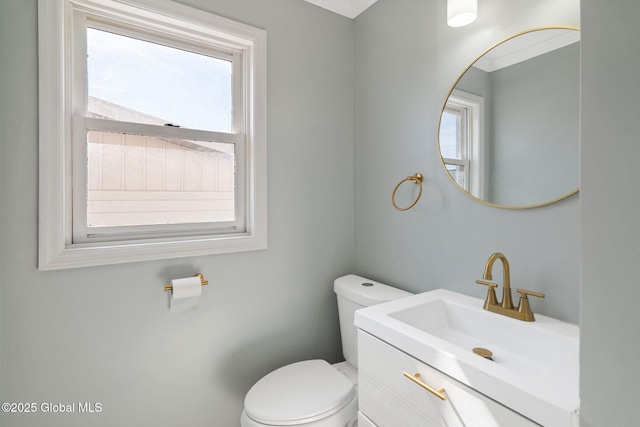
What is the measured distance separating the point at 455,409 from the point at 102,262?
1.33 metres

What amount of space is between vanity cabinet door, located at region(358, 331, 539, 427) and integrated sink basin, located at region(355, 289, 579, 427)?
0.02 metres

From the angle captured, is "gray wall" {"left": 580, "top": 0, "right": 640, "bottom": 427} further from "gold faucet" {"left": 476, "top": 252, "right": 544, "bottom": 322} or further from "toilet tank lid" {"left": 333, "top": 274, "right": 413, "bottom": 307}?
"toilet tank lid" {"left": 333, "top": 274, "right": 413, "bottom": 307}

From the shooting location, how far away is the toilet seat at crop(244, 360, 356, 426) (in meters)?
1.10

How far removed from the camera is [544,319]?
967mm

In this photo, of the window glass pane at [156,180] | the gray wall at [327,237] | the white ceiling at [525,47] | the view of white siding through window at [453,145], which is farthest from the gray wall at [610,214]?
the window glass pane at [156,180]

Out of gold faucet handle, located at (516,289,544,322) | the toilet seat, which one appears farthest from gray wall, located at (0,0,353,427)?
gold faucet handle, located at (516,289,544,322)

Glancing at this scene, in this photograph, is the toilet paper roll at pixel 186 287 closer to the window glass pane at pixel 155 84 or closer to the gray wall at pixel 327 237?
the gray wall at pixel 327 237

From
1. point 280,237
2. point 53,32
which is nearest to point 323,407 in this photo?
point 280,237

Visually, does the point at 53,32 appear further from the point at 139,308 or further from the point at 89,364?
the point at 89,364

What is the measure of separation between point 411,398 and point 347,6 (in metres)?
1.98

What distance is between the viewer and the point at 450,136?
1252 millimetres

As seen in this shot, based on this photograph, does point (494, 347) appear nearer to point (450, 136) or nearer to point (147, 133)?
point (450, 136)

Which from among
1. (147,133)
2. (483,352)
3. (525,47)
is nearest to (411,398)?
(483,352)

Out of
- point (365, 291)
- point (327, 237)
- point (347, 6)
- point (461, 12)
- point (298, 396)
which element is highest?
point (347, 6)
